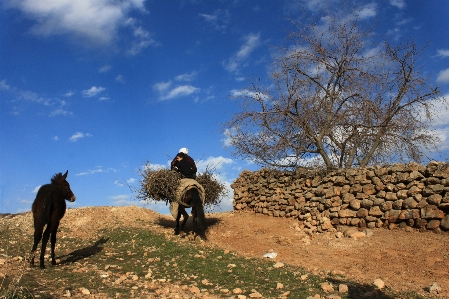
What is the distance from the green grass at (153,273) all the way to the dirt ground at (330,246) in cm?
87

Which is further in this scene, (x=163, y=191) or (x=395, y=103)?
(x=395, y=103)

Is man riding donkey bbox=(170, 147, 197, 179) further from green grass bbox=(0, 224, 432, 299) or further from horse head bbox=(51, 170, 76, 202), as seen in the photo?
horse head bbox=(51, 170, 76, 202)

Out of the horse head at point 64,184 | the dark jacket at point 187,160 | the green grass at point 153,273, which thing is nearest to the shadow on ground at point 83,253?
the green grass at point 153,273

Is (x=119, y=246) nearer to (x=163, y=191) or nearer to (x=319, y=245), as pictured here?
(x=163, y=191)

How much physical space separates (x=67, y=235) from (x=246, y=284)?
28.5 feet

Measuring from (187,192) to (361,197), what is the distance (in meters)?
5.38

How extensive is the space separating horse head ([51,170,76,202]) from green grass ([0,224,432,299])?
60.8 inches

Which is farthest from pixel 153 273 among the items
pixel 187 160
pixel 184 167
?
pixel 187 160

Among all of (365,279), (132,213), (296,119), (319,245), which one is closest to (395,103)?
(296,119)

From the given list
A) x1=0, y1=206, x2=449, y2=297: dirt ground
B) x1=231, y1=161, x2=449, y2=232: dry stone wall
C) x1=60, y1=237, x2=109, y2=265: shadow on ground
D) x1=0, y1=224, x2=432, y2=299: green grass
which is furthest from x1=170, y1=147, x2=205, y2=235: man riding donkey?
x1=231, y1=161, x2=449, y2=232: dry stone wall

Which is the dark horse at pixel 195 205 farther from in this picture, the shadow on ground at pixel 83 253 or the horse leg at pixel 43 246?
the horse leg at pixel 43 246

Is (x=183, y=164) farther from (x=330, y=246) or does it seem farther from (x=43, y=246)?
(x=330, y=246)

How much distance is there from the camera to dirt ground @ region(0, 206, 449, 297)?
8.62 metres

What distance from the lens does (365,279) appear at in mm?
8094
